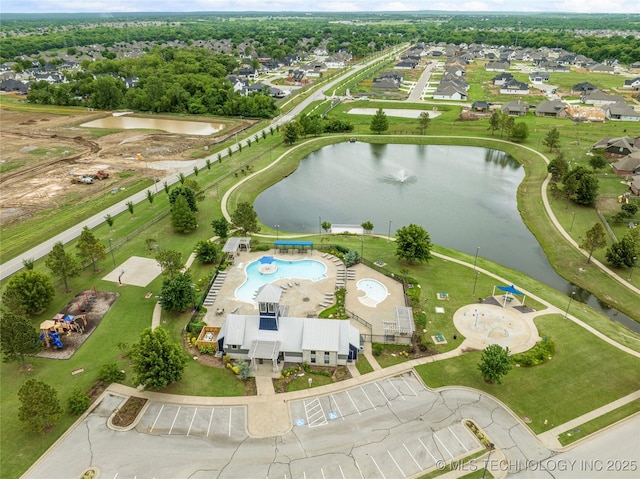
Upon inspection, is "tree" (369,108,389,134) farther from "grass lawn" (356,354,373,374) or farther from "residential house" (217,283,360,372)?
"grass lawn" (356,354,373,374)

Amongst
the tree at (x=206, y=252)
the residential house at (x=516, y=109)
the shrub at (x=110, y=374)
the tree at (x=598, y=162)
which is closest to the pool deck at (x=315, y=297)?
the tree at (x=206, y=252)

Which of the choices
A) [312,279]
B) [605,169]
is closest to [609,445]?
[312,279]

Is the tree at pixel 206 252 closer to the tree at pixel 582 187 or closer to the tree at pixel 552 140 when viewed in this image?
the tree at pixel 582 187

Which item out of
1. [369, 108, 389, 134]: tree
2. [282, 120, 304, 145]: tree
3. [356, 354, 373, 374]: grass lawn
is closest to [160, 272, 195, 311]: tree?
[356, 354, 373, 374]: grass lawn

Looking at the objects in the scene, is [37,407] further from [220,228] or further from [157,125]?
[157,125]

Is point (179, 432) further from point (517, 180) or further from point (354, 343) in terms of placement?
point (517, 180)

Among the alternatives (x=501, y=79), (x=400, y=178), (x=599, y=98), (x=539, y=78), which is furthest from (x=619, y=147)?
(x=539, y=78)
